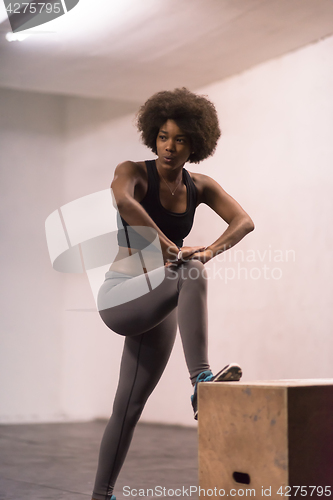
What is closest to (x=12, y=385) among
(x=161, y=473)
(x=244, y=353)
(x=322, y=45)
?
(x=244, y=353)

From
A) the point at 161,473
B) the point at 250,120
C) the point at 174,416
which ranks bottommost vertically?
the point at 174,416

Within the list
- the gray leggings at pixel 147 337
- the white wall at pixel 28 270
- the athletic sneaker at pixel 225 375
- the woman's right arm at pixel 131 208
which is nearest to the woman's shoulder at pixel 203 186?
the woman's right arm at pixel 131 208

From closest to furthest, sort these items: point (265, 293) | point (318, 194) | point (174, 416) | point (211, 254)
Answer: point (211, 254), point (318, 194), point (265, 293), point (174, 416)

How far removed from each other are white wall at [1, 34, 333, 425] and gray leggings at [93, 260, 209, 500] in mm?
2401

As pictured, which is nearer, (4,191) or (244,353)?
(244,353)

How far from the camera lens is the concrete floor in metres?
2.71

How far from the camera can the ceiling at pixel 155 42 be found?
13.1ft

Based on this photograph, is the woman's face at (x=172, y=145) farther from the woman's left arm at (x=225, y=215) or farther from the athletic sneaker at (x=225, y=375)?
the athletic sneaker at (x=225, y=375)

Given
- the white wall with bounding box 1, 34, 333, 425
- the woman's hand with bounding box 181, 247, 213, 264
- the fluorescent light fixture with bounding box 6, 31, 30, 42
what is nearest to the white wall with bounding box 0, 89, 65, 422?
the white wall with bounding box 1, 34, 333, 425

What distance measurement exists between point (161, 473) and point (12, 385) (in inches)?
114

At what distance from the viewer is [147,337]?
6.60 ft

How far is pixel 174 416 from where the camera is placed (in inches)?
209

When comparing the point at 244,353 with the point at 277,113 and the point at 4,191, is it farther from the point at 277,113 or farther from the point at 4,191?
the point at 4,191

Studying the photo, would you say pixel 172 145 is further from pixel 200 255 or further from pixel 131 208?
pixel 200 255
